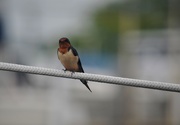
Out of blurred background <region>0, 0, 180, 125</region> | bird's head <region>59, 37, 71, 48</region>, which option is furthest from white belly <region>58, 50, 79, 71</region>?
blurred background <region>0, 0, 180, 125</region>

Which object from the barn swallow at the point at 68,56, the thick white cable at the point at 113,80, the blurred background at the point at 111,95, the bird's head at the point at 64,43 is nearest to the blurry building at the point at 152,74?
the blurred background at the point at 111,95

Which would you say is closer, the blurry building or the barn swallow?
the barn swallow

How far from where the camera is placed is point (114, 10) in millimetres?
45250

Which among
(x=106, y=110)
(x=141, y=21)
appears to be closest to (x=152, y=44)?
(x=106, y=110)

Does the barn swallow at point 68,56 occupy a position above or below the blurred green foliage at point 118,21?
above

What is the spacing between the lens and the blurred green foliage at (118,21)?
3691 centimetres

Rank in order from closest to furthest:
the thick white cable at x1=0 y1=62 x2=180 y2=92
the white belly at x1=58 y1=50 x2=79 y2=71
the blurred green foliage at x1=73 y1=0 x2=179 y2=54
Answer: the thick white cable at x1=0 y1=62 x2=180 y2=92, the white belly at x1=58 y1=50 x2=79 y2=71, the blurred green foliage at x1=73 y1=0 x2=179 y2=54

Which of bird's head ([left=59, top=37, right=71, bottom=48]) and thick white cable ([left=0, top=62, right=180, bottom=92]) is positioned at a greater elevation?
bird's head ([left=59, top=37, right=71, bottom=48])

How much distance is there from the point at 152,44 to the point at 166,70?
692 mm

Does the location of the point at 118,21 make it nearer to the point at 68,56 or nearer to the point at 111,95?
the point at 111,95

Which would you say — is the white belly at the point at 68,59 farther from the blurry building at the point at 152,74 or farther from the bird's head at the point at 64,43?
the blurry building at the point at 152,74

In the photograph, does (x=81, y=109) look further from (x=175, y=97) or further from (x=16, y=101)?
(x=175, y=97)

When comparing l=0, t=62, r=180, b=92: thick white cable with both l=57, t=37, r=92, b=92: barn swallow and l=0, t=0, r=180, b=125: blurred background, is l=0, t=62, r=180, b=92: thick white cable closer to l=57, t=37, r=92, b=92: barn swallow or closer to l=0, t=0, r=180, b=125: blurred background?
l=57, t=37, r=92, b=92: barn swallow

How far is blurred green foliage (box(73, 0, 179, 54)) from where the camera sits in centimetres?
3691
